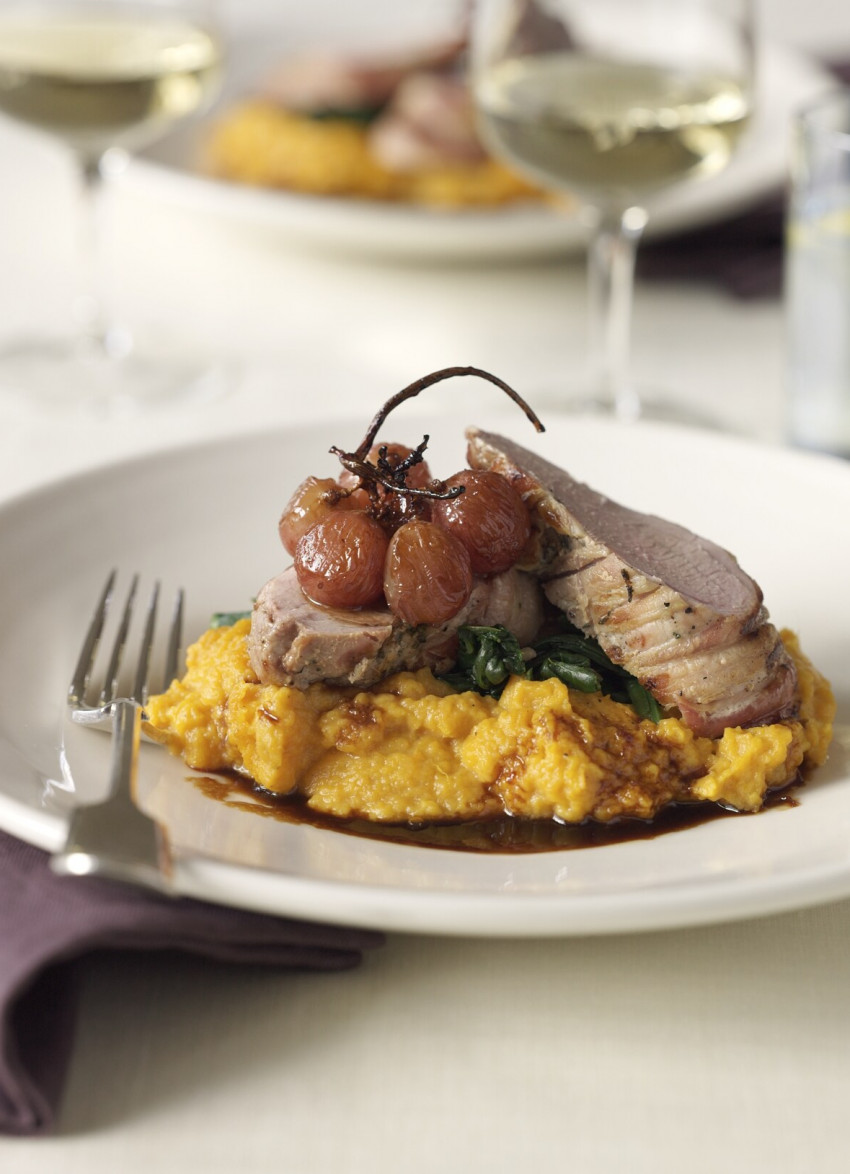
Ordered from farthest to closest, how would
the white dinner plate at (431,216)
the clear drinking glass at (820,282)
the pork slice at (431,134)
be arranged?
the pork slice at (431,134), the white dinner plate at (431,216), the clear drinking glass at (820,282)

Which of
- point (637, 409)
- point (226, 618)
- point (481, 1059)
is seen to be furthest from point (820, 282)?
point (481, 1059)

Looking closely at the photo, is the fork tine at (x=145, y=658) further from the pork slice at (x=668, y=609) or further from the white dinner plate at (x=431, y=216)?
the white dinner plate at (x=431, y=216)

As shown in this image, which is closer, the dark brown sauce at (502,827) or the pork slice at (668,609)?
the dark brown sauce at (502,827)

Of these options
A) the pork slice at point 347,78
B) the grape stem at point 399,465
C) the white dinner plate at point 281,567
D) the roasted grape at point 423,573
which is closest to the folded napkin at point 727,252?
the pork slice at point 347,78

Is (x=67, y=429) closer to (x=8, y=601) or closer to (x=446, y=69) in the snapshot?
(x=8, y=601)

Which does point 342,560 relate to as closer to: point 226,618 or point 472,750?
point 472,750

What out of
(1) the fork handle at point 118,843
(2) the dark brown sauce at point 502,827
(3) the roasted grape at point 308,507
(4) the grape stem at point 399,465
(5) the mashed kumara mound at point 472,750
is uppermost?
(4) the grape stem at point 399,465

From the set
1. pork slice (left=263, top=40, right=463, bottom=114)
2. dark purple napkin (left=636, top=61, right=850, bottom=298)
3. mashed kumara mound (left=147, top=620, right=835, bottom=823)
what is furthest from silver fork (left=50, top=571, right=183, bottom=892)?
pork slice (left=263, top=40, right=463, bottom=114)

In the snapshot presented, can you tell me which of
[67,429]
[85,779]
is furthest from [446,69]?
[85,779]

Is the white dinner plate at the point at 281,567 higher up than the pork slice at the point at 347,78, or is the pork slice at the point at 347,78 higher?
the pork slice at the point at 347,78
